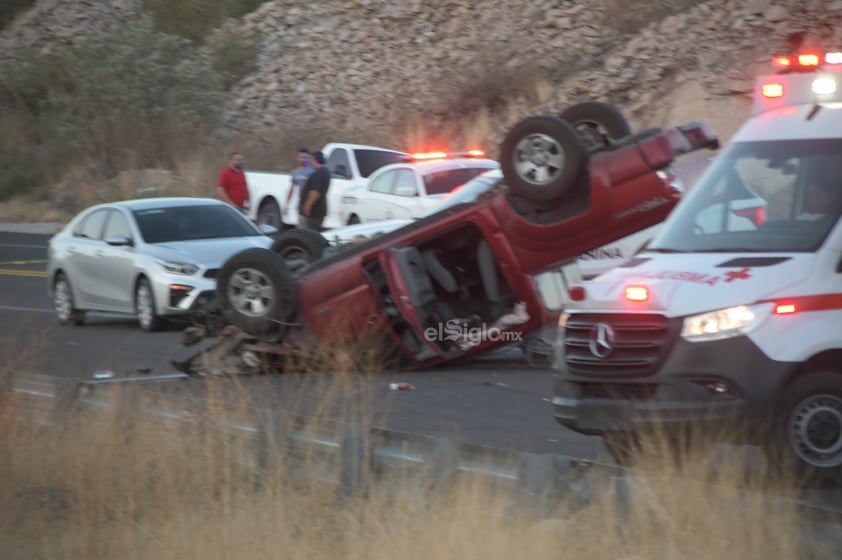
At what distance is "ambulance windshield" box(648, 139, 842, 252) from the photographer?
26.8 feet

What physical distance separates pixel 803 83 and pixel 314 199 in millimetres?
12662

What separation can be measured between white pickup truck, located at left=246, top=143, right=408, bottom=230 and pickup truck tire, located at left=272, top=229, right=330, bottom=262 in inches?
380

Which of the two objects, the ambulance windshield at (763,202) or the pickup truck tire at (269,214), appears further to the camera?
the pickup truck tire at (269,214)

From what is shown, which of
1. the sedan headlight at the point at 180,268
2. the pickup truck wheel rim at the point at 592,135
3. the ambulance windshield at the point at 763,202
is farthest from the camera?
the sedan headlight at the point at 180,268

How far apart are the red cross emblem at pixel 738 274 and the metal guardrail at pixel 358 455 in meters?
Answer: 1.22

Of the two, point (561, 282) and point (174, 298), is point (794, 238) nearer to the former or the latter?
point (561, 282)

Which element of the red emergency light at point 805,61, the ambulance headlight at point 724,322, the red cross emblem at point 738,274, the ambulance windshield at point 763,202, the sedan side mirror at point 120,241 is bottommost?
the sedan side mirror at point 120,241

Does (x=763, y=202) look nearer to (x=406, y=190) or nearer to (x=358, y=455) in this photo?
(x=358, y=455)

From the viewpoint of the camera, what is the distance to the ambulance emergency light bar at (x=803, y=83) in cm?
864

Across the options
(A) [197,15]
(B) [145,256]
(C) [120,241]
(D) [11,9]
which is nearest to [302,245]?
(B) [145,256]

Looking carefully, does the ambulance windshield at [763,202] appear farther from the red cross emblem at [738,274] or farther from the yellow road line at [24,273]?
the yellow road line at [24,273]

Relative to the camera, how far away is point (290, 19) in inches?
1753

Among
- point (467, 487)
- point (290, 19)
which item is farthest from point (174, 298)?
point (290, 19)

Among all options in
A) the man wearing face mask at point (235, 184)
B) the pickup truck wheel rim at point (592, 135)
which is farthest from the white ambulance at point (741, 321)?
the man wearing face mask at point (235, 184)
